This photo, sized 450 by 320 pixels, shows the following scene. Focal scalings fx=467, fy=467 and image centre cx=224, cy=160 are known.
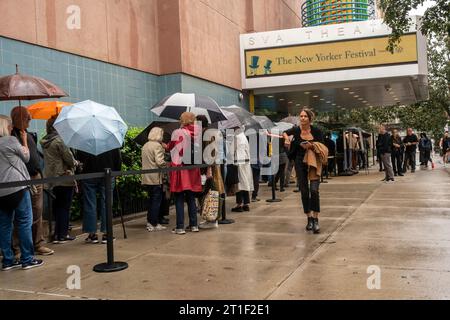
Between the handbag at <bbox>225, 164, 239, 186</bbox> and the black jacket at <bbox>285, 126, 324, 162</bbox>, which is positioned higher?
the black jacket at <bbox>285, 126, 324, 162</bbox>

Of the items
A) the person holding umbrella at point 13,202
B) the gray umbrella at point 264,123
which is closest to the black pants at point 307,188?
the person holding umbrella at point 13,202

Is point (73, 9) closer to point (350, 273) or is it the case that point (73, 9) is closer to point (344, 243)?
point (344, 243)

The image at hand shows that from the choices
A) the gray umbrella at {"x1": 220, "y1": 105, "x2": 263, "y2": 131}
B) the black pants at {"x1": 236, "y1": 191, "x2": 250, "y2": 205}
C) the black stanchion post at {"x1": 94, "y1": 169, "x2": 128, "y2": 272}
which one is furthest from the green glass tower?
the black stanchion post at {"x1": 94, "y1": 169, "x2": 128, "y2": 272}

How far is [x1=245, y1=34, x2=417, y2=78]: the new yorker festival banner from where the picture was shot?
15.8 metres

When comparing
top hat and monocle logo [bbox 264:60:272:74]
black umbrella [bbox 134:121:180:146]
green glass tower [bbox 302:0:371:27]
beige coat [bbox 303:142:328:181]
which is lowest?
beige coat [bbox 303:142:328:181]

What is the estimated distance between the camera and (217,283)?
459 centimetres

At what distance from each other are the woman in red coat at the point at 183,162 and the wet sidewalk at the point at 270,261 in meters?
0.59

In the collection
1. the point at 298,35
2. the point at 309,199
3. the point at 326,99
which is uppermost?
the point at 298,35

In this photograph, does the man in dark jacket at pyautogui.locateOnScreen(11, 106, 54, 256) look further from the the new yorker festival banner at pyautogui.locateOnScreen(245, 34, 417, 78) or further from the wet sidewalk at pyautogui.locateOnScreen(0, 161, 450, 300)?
the the new yorker festival banner at pyautogui.locateOnScreen(245, 34, 417, 78)

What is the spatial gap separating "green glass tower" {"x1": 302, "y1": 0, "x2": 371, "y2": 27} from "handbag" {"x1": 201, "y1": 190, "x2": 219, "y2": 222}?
600 inches

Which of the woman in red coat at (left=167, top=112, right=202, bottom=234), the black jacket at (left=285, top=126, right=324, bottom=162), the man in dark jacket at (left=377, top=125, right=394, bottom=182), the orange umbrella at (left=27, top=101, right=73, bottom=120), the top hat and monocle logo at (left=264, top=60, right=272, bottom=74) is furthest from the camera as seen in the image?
the top hat and monocle logo at (left=264, top=60, right=272, bottom=74)

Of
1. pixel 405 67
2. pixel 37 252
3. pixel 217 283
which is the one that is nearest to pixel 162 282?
pixel 217 283

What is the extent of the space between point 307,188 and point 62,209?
3662 millimetres

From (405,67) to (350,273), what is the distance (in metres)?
12.7
